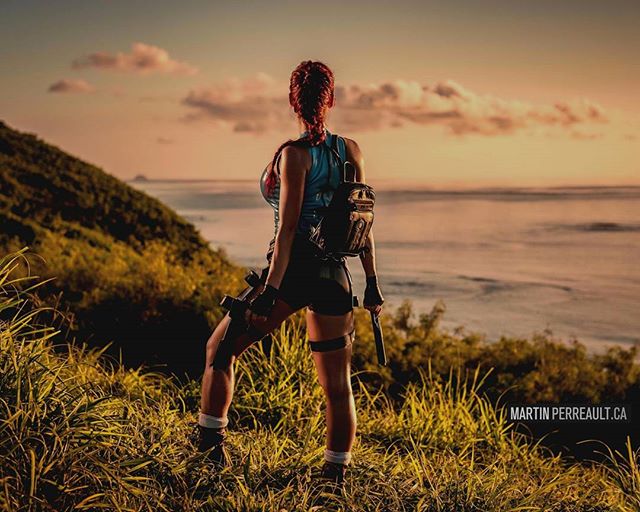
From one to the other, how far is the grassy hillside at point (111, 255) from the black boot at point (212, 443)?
2.01 metres

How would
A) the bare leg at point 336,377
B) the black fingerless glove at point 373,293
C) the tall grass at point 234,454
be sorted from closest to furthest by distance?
the tall grass at point 234,454, the bare leg at point 336,377, the black fingerless glove at point 373,293

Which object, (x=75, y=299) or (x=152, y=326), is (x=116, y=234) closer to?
(x=75, y=299)

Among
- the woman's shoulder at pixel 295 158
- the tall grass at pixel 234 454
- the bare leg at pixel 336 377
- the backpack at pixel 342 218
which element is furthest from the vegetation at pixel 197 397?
the woman's shoulder at pixel 295 158

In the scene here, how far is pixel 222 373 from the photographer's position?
441 cm

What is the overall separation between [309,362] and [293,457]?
4.70ft

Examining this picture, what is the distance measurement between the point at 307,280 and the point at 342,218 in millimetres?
345

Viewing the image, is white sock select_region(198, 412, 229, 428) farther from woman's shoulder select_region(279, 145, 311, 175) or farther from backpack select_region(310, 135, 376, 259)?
woman's shoulder select_region(279, 145, 311, 175)

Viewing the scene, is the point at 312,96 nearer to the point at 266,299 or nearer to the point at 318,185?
the point at 318,185

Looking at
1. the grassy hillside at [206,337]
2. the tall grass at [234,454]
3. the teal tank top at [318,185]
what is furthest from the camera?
the grassy hillside at [206,337]

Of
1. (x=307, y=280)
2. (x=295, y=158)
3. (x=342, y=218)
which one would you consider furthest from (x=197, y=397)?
(x=295, y=158)

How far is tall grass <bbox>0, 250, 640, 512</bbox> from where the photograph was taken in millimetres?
4031

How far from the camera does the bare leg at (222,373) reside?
4.39m

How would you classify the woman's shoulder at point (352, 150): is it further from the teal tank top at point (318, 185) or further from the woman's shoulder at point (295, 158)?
the woman's shoulder at point (295, 158)

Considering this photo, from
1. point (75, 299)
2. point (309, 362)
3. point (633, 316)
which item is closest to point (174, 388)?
point (309, 362)
